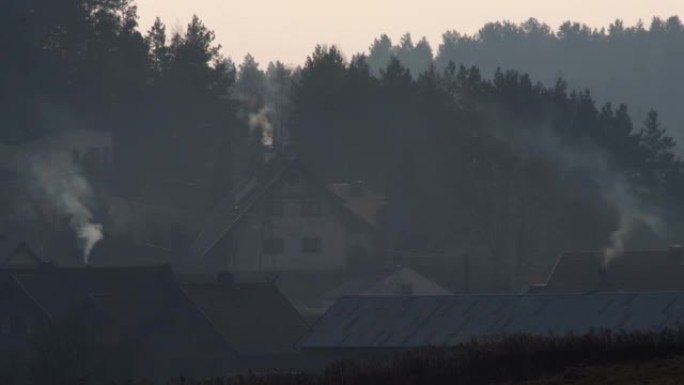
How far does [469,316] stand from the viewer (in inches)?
2303

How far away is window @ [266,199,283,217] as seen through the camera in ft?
306

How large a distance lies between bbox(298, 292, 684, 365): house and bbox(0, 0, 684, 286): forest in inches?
1117

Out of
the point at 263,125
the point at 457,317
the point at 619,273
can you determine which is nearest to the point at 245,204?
the point at 619,273

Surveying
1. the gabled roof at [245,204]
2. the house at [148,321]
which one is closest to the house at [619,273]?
the house at [148,321]

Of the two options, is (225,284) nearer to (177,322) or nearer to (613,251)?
(177,322)

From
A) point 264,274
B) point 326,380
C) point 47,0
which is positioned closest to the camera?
point 326,380

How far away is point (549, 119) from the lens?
99.9 metres

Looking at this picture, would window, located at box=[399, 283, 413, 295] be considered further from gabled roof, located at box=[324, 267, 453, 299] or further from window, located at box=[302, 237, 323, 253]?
window, located at box=[302, 237, 323, 253]

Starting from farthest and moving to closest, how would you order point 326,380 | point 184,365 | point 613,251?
point 613,251, point 184,365, point 326,380

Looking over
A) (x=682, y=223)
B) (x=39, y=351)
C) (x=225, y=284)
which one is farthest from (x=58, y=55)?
(x=39, y=351)

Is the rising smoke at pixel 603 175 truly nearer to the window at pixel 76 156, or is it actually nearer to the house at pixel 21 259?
the window at pixel 76 156

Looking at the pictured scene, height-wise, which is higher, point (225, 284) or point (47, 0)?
point (47, 0)

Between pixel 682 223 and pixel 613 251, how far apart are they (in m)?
21.7

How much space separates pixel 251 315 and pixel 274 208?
26.7 m
